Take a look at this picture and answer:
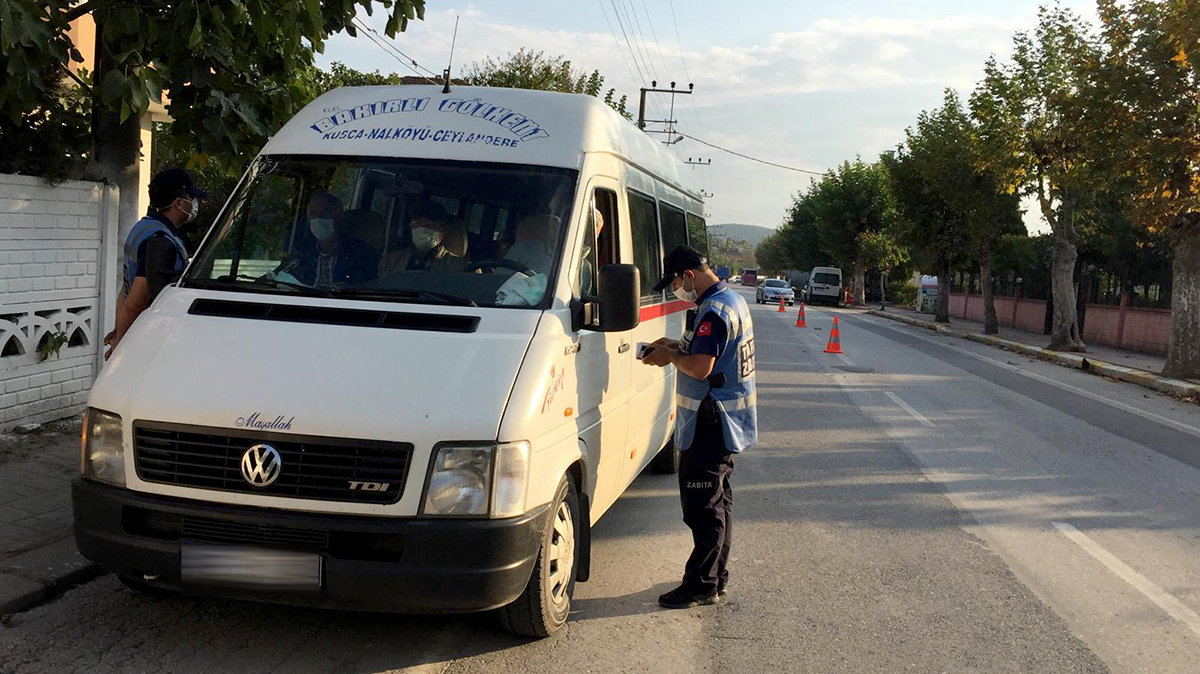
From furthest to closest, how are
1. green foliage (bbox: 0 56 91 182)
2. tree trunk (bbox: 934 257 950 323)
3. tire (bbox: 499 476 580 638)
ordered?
1. tree trunk (bbox: 934 257 950 323)
2. green foliage (bbox: 0 56 91 182)
3. tire (bbox: 499 476 580 638)

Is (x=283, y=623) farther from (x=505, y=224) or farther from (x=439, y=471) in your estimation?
(x=505, y=224)

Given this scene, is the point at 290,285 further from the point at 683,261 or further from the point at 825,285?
the point at 825,285

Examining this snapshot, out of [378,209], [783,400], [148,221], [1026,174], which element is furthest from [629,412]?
[1026,174]

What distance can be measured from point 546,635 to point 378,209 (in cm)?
215

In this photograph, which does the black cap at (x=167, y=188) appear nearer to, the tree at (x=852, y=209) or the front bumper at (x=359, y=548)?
the front bumper at (x=359, y=548)

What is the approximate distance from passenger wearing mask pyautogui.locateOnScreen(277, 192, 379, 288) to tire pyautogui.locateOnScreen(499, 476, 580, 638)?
1.39 m

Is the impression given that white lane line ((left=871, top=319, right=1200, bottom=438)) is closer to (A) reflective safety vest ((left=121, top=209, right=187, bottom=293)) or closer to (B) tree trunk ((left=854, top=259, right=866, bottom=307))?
(A) reflective safety vest ((left=121, top=209, right=187, bottom=293))

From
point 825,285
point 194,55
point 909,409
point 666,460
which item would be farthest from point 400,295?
point 825,285

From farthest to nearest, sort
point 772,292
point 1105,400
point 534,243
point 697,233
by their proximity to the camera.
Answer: point 772,292, point 1105,400, point 697,233, point 534,243

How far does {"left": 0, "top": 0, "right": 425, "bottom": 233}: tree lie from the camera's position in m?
6.00

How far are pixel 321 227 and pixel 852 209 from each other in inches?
2409

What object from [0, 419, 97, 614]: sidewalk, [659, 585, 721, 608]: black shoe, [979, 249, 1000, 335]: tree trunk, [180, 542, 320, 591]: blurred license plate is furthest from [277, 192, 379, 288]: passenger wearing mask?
[979, 249, 1000, 335]: tree trunk

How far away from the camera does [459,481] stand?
376cm

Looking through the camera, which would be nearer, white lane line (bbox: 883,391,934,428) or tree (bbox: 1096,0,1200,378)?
white lane line (bbox: 883,391,934,428)
